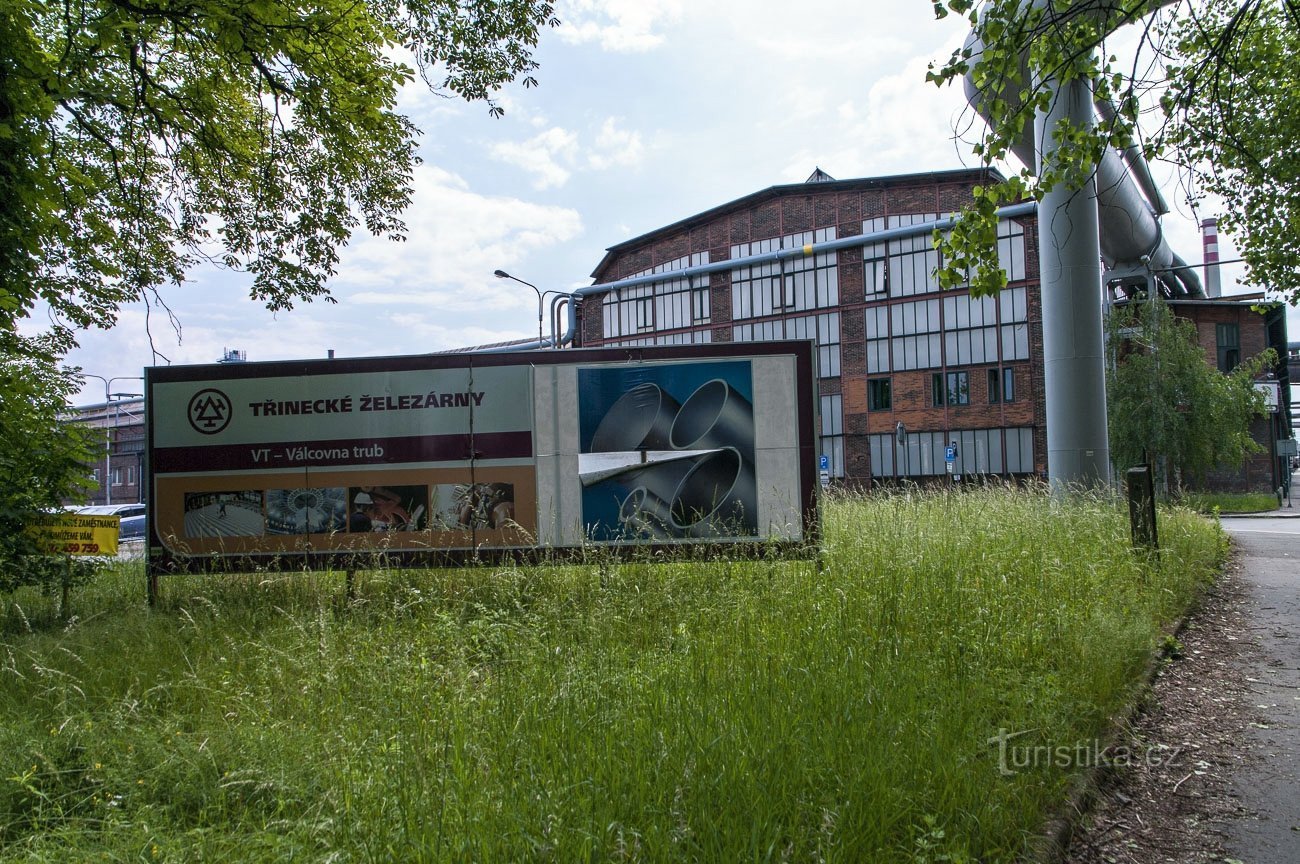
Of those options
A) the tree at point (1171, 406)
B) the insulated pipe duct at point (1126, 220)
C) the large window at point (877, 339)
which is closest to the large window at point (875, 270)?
the large window at point (877, 339)

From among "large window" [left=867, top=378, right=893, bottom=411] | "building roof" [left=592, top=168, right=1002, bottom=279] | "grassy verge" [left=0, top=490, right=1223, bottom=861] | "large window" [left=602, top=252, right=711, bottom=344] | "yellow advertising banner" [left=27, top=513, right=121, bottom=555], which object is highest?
"building roof" [left=592, top=168, right=1002, bottom=279]

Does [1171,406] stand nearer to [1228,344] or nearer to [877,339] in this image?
[877,339]

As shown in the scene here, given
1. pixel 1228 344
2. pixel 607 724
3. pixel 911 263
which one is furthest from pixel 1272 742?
pixel 1228 344

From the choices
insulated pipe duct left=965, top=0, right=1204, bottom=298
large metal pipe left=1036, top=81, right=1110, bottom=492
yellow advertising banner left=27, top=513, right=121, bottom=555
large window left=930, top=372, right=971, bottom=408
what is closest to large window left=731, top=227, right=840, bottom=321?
large window left=930, top=372, right=971, bottom=408

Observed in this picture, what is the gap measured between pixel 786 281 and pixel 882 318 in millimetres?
6599

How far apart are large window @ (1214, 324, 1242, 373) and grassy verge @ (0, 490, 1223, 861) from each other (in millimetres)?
54103

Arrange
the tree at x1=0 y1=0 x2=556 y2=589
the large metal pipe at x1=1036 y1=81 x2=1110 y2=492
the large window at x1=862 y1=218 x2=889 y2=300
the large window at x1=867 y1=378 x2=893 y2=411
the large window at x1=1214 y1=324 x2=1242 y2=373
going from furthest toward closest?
the large window at x1=1214 y1=324 x2=1242 y2=373 → the large window at x1=867 y1=378 x2=893 y2=411 → the large window at x1=862 y1=218 x2=889 y2=300 → the large metal pipe at x1=1036 y1=81 x2=1110 y2=492 → the tree at x1=0 y1=0 x2=556 y2=589

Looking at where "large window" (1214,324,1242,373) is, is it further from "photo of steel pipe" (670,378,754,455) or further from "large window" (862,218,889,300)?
"photo of steel pipe" (670,378,754,455)

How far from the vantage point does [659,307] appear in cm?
5741

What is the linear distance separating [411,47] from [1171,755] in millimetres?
10257

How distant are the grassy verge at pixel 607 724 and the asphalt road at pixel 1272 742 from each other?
2.34ft

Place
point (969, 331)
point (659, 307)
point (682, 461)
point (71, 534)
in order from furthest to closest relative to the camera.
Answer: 1. point (659, 307)
2. point (969, 331)
3. point (682, 461)
4. point (71, 534)

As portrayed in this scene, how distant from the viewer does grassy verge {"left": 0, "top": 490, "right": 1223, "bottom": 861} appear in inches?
116

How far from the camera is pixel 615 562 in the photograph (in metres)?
8.38
